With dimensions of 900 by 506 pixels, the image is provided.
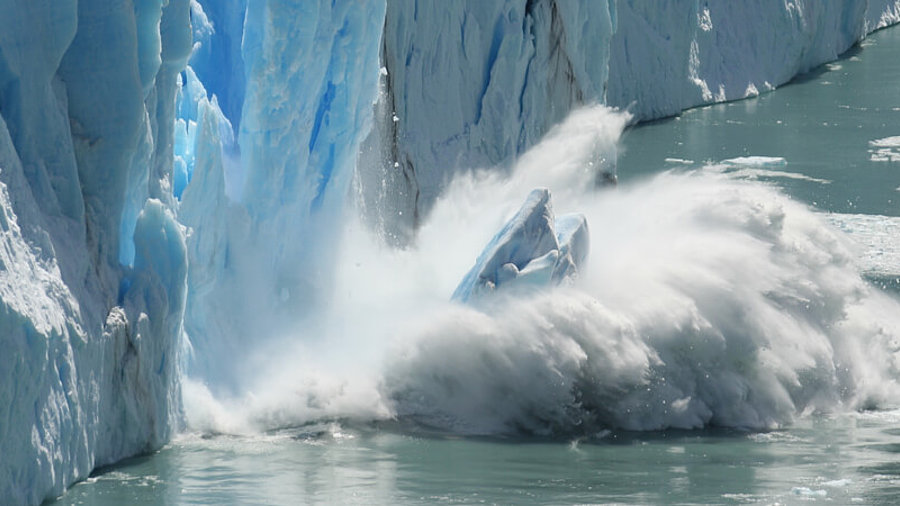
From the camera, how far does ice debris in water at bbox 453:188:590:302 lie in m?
11.2

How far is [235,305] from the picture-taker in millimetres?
11344

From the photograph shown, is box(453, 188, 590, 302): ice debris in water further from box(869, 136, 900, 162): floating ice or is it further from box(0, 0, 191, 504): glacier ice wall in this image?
box(869, 136, 900, 162): floating ice

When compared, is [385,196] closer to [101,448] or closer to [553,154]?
[553,154]

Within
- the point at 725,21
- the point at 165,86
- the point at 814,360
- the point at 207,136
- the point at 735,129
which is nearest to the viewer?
the point at 165,86

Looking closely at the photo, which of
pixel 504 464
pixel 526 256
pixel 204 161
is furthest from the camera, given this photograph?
pixel 526 256

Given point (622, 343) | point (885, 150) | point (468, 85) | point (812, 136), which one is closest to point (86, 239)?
point (622, 343)

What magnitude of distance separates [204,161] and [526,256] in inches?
76.0

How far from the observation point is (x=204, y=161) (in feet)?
35.3

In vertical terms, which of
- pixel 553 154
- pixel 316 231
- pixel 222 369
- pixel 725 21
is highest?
pixel 725 21

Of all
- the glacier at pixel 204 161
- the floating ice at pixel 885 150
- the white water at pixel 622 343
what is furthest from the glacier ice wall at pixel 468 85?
the floating ice at pixel 885 150

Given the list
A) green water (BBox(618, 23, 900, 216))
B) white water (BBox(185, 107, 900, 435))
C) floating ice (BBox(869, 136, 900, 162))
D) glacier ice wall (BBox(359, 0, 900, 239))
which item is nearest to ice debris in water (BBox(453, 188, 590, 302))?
white water (BBox(185, 107, 900, 435))

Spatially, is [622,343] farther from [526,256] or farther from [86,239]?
[86,239]

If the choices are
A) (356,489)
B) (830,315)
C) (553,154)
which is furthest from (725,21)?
(356,489)

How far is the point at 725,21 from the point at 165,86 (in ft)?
54.2
